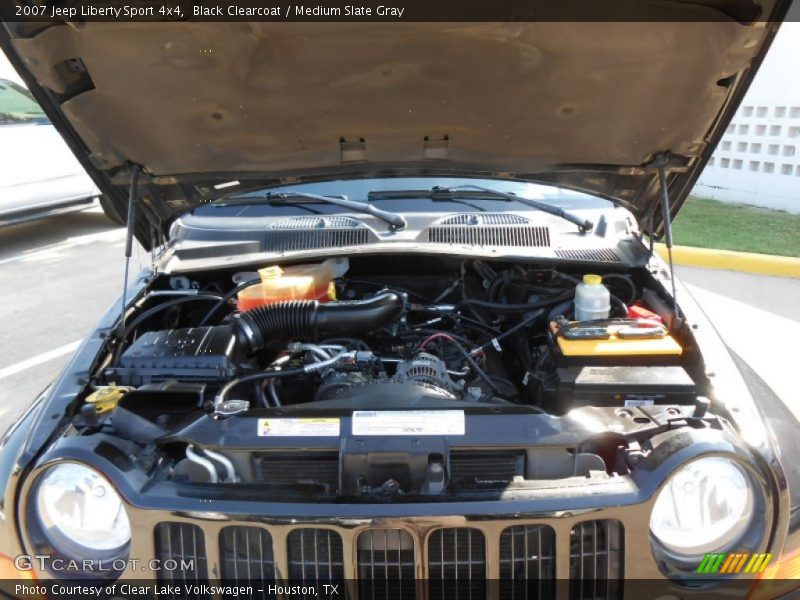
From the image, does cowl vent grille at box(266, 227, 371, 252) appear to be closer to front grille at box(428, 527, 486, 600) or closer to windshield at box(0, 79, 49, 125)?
front grille at box(428, 527, 486, 600)

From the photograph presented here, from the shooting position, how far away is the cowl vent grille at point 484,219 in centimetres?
279

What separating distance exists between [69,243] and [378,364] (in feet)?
21.7

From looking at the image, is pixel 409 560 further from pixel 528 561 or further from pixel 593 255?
pixel 593 255

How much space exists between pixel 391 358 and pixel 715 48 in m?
1.40

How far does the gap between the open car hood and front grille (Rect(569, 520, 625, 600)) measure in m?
1.36

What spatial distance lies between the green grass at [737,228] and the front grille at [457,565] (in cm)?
556

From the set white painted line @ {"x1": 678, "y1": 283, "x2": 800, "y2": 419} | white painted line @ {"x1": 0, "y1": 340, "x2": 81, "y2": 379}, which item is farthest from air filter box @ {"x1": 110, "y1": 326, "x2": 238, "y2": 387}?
white painted line @ {"x1": 678, "y1": 283, "x2": 800, "y2": 419}

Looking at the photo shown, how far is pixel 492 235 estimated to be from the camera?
272 cm

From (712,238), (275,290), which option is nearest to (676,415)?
(275,290)

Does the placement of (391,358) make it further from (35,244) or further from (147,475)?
(35,244)

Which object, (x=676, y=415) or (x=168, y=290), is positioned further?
(x=168, y=290)

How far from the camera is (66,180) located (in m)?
7.58

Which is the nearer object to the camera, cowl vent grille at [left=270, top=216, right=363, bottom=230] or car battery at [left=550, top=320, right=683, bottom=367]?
car battery at [left=550, top=320, right=683, bottom=367]

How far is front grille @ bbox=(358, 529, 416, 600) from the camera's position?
1500 mm
